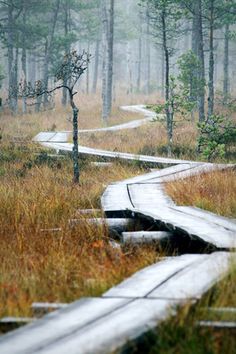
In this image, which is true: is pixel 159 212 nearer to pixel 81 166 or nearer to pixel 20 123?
pixel 81 166

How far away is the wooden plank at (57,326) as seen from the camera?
257cm

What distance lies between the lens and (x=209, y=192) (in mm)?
8117

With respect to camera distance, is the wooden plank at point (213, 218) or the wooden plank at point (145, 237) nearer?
the wooden plank at point (145, 237)

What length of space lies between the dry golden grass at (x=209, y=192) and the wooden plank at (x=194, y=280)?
2902 millimetres

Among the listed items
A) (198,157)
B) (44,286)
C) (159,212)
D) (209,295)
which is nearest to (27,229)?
(159,212)

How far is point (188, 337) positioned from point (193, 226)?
2.89 metres

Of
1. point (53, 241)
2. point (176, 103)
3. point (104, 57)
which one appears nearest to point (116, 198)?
point (53, 241)

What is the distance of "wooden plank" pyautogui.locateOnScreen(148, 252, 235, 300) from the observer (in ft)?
10.9

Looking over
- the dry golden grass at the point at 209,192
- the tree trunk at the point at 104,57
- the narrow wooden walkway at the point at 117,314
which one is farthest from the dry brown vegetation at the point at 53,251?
the tree trunk at the point at 104,57

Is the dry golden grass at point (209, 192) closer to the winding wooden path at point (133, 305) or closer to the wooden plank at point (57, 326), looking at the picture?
the winding wooden path at point (133, 305)

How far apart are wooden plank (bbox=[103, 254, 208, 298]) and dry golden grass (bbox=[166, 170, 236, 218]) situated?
2730 millimetres

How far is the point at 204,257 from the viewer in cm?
438

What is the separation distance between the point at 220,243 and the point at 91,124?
887 inches

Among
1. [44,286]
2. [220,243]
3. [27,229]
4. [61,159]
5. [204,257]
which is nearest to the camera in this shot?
[44,286]
